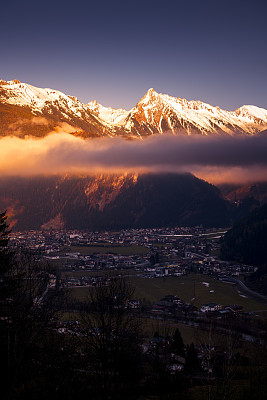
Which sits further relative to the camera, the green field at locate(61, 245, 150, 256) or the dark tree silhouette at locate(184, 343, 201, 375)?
the green field at locate(61, 245, 150, 256)

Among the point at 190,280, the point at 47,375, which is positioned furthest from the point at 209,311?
the point at 47,375

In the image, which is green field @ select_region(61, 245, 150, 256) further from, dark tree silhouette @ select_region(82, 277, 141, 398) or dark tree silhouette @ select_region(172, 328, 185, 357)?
dark tree silhouette @ select_region(82, 277, 141, 398)

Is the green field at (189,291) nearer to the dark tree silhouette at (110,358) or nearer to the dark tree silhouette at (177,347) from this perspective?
the dark tree silhouette at (177,347)

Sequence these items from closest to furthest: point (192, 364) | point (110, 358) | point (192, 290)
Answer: point (110, 358), point (192, 364), point (192, 290)

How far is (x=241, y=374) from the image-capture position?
68.8 ft

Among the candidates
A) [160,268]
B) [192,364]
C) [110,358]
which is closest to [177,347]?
[192,364]

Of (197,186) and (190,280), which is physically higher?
(197,186)

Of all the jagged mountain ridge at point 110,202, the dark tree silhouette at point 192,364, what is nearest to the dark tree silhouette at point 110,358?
the dark tree silhouette at point 192,364

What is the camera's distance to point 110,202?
495 ft

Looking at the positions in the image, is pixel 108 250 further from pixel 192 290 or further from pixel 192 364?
pixel 192 364

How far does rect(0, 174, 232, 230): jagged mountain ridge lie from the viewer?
140 metres

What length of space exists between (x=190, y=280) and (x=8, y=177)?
4984 inches

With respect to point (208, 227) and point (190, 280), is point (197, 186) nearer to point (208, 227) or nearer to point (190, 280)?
point (208, 227)

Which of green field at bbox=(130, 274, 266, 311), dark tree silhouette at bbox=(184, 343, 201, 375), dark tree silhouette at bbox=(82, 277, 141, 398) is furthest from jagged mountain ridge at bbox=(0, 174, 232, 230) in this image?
dark tree silhouette at bbox=(82, 277, 141, 398)
